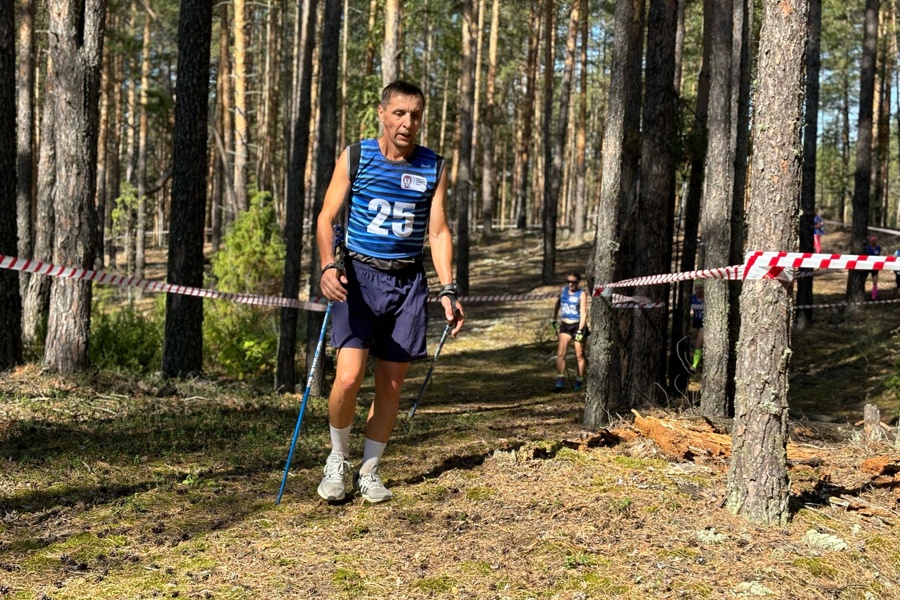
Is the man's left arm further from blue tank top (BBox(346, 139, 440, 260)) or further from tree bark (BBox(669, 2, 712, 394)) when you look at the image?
tree bark (BBox(669, 2, 712, 394))

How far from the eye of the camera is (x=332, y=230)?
4.81 m

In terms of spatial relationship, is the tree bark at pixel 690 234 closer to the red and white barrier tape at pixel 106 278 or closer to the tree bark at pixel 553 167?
the red and white barrier tape at pixel 106 278

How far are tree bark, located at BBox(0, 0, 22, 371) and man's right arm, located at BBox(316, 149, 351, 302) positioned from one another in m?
5.33

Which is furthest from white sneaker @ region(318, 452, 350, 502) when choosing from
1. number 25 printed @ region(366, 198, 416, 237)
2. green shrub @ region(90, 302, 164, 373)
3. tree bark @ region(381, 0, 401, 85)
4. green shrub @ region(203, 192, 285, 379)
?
tree bark @ region(381, 0, 401, 85)

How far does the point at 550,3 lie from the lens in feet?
92.2

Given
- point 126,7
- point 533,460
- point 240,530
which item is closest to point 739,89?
point 533,460

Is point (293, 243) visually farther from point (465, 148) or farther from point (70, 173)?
point (465, 148)

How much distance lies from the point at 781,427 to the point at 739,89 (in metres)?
6.25

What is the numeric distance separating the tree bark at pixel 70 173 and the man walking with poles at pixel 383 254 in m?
4.74

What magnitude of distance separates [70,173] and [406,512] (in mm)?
5692

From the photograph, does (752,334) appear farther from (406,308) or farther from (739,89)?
(739,89)

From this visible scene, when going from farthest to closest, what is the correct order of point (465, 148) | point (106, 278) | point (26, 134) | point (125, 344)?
point (465, 148) → point (26, 134) → point (125, 344) → point (106, 278)

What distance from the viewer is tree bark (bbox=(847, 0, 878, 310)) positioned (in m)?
18.8

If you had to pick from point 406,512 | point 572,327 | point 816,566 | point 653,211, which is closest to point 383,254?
point 406,512
